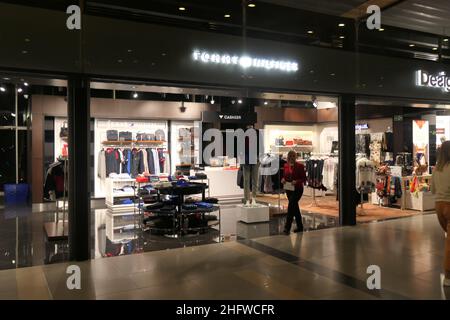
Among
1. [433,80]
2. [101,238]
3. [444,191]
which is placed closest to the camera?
[444,191]

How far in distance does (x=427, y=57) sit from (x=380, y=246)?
→ 17.5 feet

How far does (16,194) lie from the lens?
11.0 m

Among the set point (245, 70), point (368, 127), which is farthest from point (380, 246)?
point (368, 127)

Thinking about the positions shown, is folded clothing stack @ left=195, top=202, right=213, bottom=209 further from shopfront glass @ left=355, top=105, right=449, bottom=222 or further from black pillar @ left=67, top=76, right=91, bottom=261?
shopfront glass @ left=355, top=105, right=449, bottom=222

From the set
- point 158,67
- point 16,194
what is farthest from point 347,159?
point 16,194

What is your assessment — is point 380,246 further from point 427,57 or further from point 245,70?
point 427,57

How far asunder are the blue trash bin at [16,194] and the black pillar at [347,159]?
8.74 m

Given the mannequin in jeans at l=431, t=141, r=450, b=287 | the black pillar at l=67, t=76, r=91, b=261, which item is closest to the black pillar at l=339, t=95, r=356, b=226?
the mannequin in jeans at l=431, t=141, r=450, b=287

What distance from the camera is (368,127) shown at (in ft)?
41.9

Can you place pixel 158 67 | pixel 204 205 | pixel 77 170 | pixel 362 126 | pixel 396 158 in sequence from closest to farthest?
pixel 77 170 < pixel 158 67 < pixel 204 205 < pixel 396 158 < pixel 362 126

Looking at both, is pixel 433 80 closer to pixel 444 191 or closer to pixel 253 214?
pixel 253 214

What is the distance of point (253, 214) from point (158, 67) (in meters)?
3.56

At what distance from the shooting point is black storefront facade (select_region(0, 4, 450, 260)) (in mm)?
5094

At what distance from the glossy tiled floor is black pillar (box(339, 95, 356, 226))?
1.24 metres
